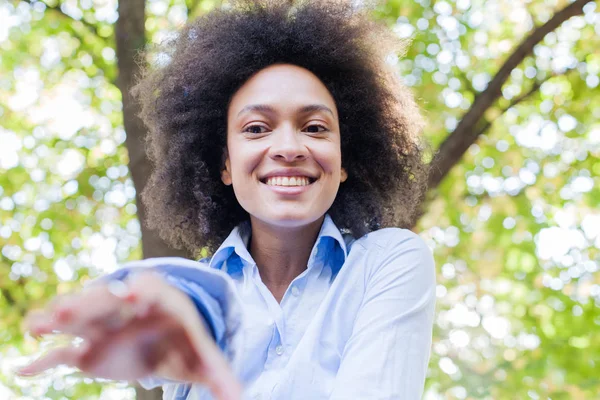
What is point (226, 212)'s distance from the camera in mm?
2338

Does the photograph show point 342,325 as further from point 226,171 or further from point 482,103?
point 482,103

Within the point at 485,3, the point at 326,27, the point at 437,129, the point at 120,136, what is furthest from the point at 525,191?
the point at 326,27

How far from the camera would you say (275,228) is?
6.48 feet

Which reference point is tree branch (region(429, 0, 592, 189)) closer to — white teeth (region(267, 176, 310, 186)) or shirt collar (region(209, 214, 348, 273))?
shirt collar (region(209, 214, 348, 273))

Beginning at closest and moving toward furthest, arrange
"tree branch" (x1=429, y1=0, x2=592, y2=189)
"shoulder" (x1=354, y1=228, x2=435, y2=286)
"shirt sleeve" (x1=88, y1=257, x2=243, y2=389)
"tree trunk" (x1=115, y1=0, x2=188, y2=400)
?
1. "shirt sleeve" (x1=88, y1=257, x2=243, y2=389)
2. "shoulder" (x1=354, y1=228, x2=435, y2=286)
3. "tree trunk" (x1=115, y1=0, x2=188, y2=400)
4. "tree branch" (x1=429, y1=0, x2=592, y2=189)

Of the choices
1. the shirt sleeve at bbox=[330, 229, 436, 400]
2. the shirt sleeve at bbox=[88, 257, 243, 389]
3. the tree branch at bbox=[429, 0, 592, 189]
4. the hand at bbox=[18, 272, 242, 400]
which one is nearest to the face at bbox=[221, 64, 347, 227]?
the shirt sleeve at bbox=[330, 229, 436, 400]

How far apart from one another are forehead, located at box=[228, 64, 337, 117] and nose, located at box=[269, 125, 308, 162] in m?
0.07

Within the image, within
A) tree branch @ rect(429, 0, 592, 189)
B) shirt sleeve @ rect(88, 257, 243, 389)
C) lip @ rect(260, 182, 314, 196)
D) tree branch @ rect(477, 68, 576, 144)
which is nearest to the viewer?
shirt sleeve @ rect(88, 257, 243, 389)

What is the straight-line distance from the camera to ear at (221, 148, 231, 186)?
→ 2.22 metres

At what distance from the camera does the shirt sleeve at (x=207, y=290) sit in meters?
1.18

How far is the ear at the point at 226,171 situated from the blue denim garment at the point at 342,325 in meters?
0.30

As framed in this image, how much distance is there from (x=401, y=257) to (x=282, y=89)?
22.6 inches

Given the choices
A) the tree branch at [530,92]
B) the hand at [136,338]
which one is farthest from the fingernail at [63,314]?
the tree branch at [530,92]

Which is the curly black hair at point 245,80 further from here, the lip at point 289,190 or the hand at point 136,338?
the hand at point 136,338
